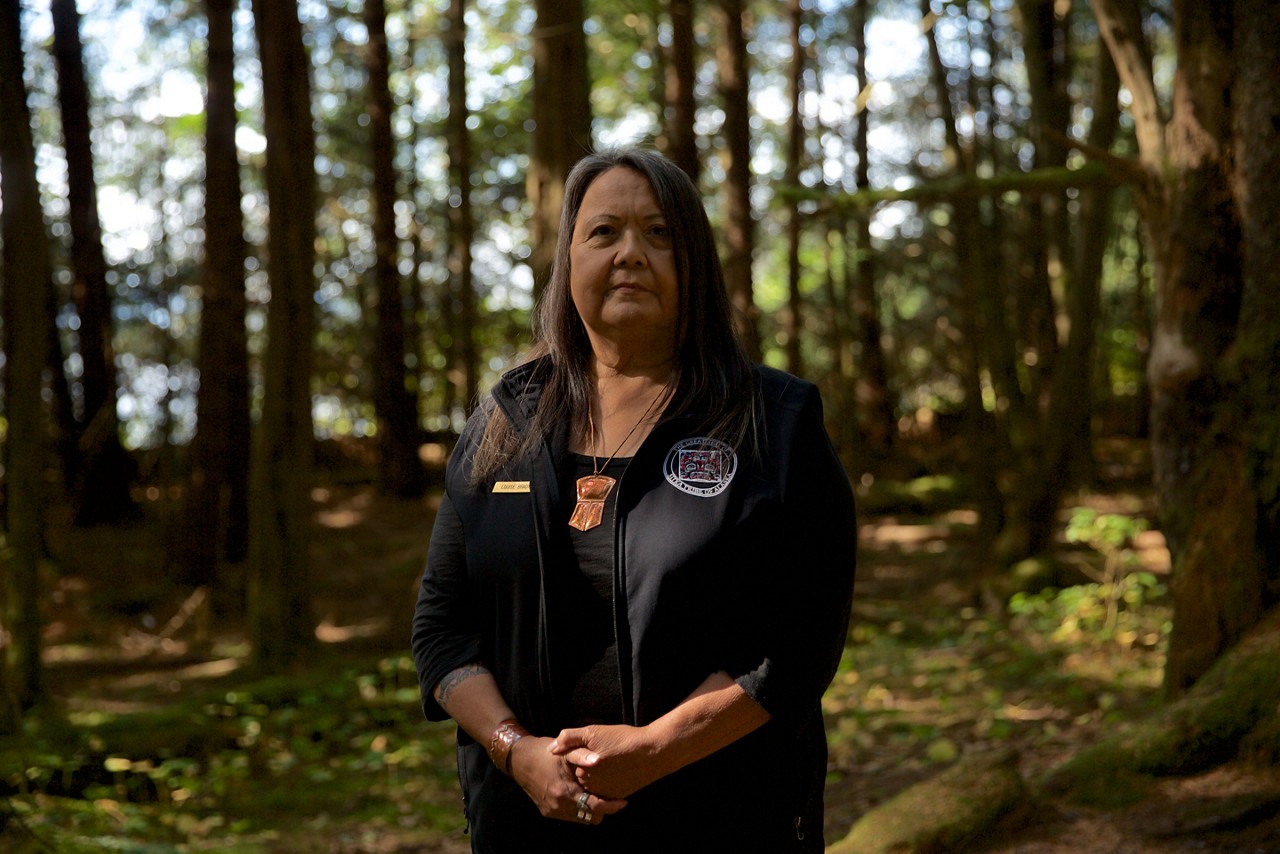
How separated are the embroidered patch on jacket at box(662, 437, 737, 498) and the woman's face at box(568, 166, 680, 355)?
308 millimetres

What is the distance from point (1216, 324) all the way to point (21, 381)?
784 centimetres

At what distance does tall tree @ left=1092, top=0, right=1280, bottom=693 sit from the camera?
15.7 ft

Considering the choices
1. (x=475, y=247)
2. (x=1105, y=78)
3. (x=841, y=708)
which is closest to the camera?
(x=841, y=708)

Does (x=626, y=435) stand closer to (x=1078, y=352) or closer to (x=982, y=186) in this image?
(x=982, y=186)

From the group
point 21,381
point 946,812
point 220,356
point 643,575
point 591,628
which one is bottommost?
point 946,812

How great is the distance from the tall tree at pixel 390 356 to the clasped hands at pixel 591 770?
16.9 metres

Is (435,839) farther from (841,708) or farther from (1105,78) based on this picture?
(1105,78)

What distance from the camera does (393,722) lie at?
865cm

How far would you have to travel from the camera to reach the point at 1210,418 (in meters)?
4.98

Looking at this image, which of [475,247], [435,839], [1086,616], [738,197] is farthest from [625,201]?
[475,247]

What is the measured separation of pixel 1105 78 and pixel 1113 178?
5.10 metres

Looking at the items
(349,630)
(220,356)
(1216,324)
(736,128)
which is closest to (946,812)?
(1216,324)

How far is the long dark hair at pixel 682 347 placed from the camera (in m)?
2.33

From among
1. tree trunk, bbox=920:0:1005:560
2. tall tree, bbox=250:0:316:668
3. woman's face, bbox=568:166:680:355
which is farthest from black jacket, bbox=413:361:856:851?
tree trunk, bbox=920:0:1005:560
